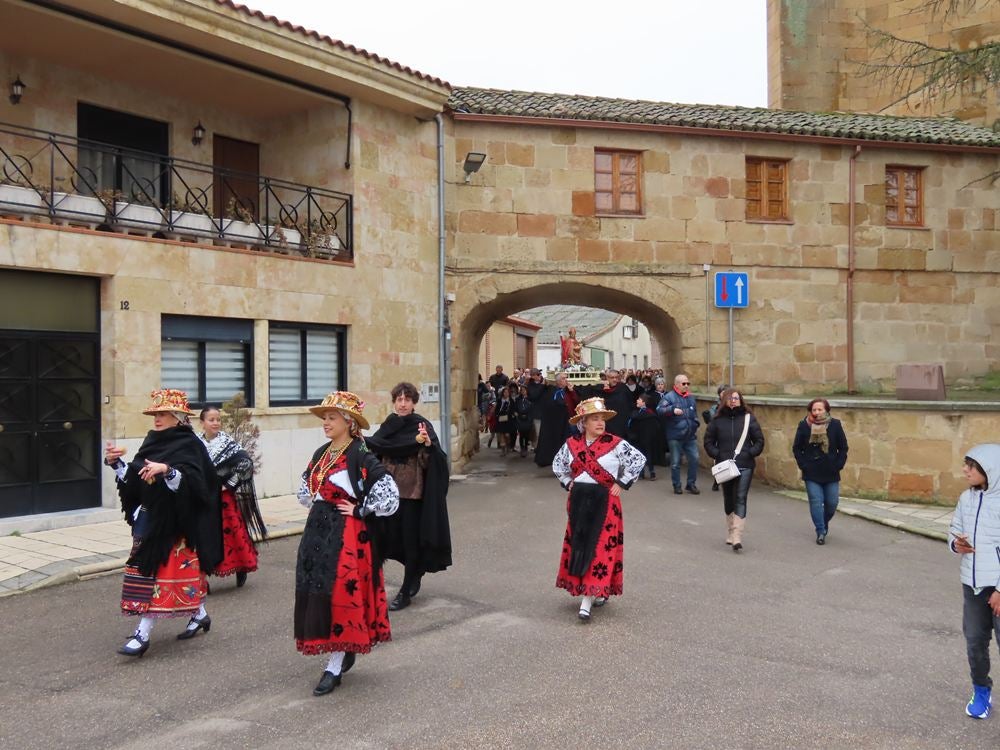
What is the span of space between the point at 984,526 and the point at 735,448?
4.98 metres

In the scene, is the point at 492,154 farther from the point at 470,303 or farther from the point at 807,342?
the point at 807,342

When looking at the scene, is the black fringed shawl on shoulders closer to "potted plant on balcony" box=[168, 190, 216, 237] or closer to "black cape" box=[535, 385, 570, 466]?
"potted plant on balcony" box=[168, 190, 216, 237]

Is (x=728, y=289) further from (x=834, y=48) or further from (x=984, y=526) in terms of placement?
(x=984, y=526)

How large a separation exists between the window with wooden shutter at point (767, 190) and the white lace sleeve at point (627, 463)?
1133cm

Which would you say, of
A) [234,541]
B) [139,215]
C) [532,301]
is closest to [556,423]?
[532,301]

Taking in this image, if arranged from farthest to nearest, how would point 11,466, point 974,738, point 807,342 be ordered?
point 807,342, point 11,466, point 974,738

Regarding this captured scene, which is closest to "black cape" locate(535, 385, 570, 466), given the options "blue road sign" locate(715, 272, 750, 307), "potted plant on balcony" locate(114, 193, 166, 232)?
"blue road sign" locate(715, 272, 750, 307)

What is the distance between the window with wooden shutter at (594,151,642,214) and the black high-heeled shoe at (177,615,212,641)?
1179 cm

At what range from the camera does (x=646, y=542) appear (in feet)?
30.9

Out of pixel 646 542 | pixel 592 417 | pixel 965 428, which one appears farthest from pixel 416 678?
pixel 965 428

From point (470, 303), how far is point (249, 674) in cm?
1082

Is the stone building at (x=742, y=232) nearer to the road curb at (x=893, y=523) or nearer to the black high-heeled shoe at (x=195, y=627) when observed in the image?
the road curb at (x=893, y=523)

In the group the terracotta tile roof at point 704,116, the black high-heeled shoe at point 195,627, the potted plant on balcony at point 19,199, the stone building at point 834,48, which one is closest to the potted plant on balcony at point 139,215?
the potted plant on balcony at point 19,199

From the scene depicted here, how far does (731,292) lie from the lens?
16484 mm
